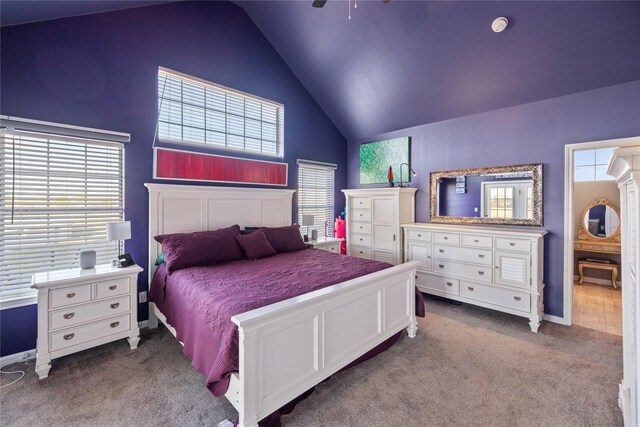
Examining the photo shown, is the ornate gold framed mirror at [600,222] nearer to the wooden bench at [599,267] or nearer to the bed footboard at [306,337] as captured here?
the wooden bench at [599,267]

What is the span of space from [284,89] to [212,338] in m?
3.76

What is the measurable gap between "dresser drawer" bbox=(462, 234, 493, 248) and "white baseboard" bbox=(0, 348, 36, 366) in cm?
442


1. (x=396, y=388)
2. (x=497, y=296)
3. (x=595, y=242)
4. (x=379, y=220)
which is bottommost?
(x=396, y=388)

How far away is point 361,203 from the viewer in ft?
14.8

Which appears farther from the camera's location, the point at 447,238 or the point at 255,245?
the point at 447,238

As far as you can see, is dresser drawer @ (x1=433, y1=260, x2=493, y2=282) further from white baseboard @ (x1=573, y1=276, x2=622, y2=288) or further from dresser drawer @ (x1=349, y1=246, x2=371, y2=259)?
white baseboard @ (x1=573, y1=276, x2=622, y2=288)

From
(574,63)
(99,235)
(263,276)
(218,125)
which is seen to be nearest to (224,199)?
(218,125)

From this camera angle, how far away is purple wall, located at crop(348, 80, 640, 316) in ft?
9.23

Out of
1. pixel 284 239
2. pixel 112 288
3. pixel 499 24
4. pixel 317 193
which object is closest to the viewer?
pixel 112 288

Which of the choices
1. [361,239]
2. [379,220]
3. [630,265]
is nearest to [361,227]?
[361,239]

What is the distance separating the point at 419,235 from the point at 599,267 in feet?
9.76

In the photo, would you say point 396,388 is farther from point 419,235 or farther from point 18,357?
point 18,357

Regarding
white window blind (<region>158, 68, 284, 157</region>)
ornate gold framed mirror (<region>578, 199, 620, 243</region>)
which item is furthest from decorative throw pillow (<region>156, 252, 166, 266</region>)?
ornate gold framed mirror (<region>578, 199, 620, 243</region>)

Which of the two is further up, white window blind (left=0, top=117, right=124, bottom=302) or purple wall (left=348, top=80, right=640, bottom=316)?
purple wall (left=348, top=80, right=640, bottom=316)
